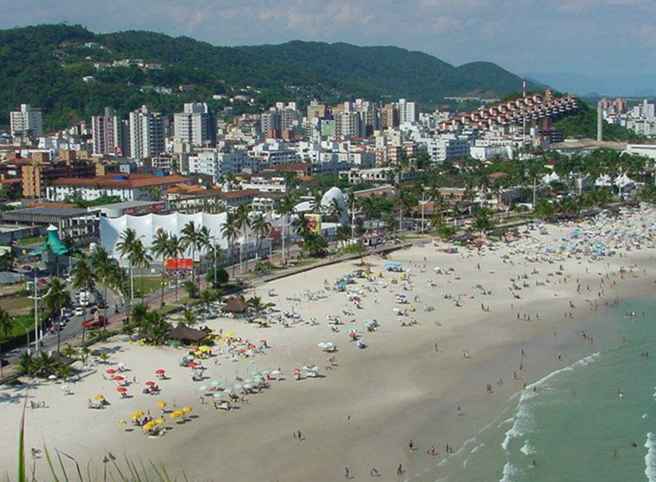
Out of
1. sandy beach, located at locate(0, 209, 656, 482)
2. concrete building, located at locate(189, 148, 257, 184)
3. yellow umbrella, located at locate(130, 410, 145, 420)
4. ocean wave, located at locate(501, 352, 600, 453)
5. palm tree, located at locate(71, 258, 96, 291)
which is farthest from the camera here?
concrete building, located at locate(189, 148, 257, 184)

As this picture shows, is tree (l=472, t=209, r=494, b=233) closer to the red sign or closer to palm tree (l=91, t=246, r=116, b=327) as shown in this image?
the red sign

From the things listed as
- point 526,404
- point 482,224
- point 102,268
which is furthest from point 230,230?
point 526,404

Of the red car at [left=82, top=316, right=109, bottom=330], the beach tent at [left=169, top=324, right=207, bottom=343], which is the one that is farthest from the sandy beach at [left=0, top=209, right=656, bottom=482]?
the red car at [left=82, top=316, right=109, bottom=330]

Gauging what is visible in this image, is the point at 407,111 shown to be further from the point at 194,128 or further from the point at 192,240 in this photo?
the point at 192,240

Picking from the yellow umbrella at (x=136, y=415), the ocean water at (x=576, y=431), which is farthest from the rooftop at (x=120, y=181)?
the yellow umbrella at (x=136, y=415)

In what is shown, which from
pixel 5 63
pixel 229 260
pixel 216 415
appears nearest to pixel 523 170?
pixel 229 260

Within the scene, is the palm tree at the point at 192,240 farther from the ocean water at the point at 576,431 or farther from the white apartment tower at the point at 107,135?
the white apartment tower at the point at 107,135
